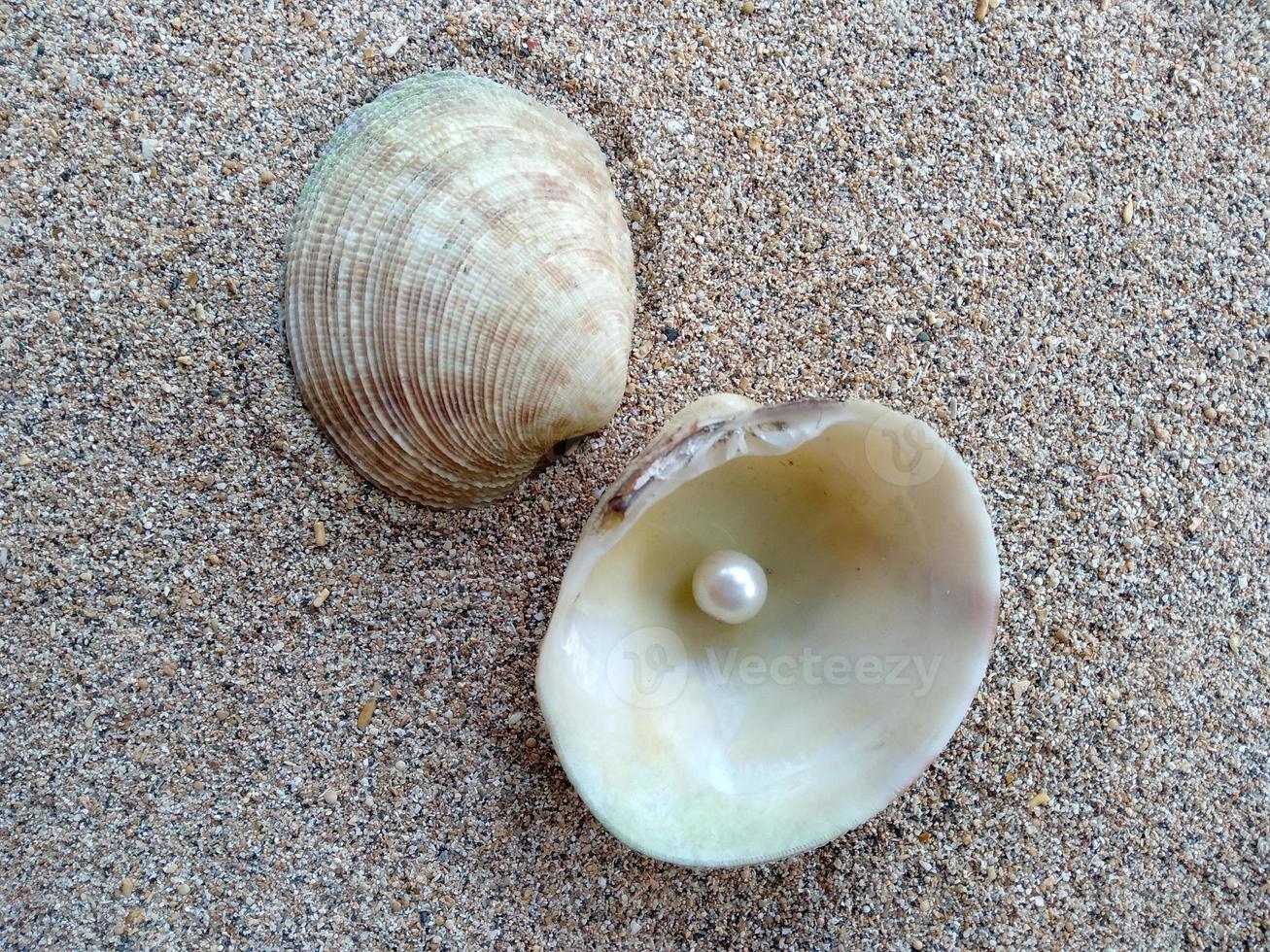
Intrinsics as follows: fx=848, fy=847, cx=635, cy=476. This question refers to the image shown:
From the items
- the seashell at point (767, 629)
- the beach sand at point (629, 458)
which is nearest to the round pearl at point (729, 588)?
the seashell at point (767, 629)

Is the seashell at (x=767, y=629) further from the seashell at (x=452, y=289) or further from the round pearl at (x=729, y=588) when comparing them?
the seashell at (x=452, y=289)

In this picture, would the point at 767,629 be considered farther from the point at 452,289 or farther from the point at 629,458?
the point at 452,289

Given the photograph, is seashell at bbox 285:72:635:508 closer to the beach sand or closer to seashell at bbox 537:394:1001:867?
the beach sand

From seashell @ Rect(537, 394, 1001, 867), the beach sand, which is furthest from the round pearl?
the beach sand

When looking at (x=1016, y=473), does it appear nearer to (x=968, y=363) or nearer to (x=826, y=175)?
(x=968, y=363)

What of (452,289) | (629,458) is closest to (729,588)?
(629,458)
